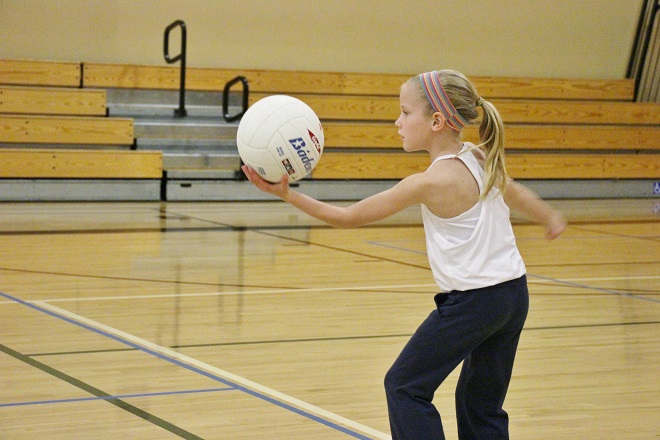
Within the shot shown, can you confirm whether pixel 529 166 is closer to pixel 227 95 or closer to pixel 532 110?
pixel 532 110

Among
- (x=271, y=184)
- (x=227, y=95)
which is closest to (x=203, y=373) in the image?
(x=271, y=184)

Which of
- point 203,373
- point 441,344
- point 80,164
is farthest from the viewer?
point 80,164

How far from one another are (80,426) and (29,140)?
7477 millimetres

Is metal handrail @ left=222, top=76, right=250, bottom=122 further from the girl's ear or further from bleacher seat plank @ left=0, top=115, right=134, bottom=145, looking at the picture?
the girl's ear

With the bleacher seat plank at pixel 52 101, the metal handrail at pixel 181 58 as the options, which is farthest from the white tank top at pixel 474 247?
the bleacher seat plank at pixel 52 101

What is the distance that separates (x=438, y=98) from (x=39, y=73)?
28.2 feet

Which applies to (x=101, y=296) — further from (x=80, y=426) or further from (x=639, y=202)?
(x=639, y=202)

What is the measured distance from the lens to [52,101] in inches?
401

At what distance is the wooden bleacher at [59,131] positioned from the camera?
976 centimetres

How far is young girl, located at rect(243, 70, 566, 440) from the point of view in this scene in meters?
2.26

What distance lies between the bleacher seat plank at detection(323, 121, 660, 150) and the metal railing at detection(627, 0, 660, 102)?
0.68 m

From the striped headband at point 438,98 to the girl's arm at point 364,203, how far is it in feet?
0.52

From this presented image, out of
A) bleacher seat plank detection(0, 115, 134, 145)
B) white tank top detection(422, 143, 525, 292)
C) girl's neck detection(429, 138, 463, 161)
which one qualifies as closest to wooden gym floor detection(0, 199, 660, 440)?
white tank top detection(422, 143, 525, 292)

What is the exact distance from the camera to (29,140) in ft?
32.7
